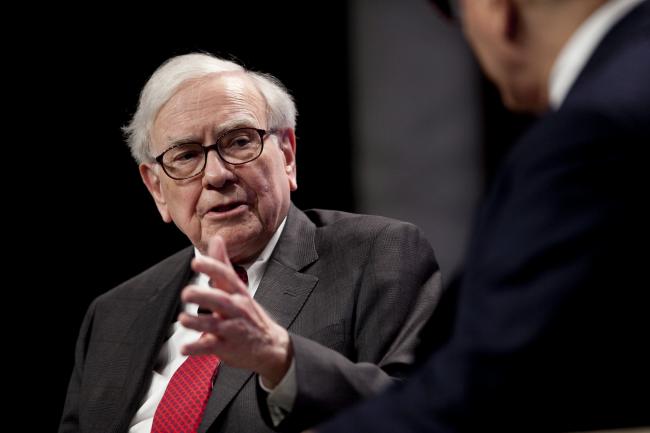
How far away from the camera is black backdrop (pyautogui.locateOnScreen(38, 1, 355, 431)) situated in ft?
10.0

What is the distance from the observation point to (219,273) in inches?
58.5

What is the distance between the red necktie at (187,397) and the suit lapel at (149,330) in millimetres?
136

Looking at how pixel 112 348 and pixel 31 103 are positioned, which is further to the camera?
pixel 31 103

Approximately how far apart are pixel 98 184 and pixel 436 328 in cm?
196

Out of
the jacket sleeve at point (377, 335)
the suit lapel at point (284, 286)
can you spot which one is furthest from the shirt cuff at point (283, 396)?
the suit lapel at point (284, 286)

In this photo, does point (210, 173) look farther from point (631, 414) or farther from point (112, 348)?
point (631, 414)

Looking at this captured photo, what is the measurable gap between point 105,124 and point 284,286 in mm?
1297

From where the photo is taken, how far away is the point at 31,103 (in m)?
3.04

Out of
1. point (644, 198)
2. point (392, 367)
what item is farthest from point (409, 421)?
point (392, 367)

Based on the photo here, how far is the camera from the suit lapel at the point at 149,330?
2.23 meters

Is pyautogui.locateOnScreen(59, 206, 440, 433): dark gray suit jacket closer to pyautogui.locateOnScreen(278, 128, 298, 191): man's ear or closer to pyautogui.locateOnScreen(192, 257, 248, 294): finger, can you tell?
pyautogui.locateOnScreen(278, 128, 298, 191): man's ear

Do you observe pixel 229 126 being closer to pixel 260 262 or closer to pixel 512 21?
pixel 260 262

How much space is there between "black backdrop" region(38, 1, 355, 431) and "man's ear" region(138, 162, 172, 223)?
54 centimetres

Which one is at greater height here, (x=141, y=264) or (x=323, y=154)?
(x=323, y=154)
